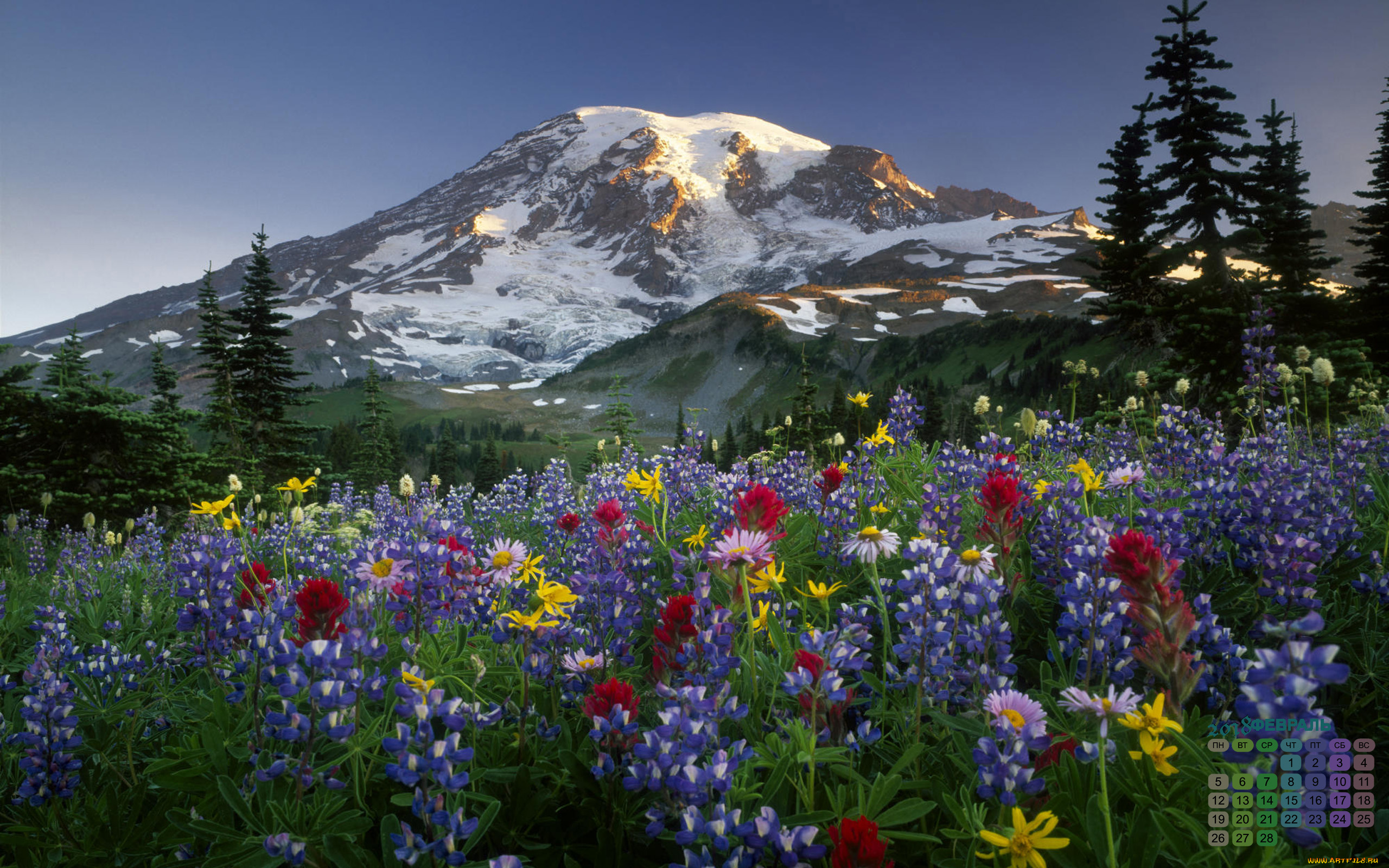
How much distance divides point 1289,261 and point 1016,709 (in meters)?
29.2

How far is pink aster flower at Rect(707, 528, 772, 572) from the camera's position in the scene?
2395 mm

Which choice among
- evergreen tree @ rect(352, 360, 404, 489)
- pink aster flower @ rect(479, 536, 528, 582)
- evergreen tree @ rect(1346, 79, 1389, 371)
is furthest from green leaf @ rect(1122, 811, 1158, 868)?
evergreen tree @ rect(1346, 79, 1389, 371)

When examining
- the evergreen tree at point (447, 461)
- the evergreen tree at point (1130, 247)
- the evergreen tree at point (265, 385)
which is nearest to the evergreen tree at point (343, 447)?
the evergreen tree at point (447, 461)

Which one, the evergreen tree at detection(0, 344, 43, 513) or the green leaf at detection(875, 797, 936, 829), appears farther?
the evergreen tree at detection(0, 344, 43, 513)

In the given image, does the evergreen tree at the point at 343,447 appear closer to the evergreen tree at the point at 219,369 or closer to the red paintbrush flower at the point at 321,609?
the evergreen tree at the point at 219,369

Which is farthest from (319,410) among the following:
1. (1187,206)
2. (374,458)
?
(1187,206)

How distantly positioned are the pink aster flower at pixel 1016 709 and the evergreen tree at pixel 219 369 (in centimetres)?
2883

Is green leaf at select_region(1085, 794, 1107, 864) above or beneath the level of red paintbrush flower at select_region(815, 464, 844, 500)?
beneath

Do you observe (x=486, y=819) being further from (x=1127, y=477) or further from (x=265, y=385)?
(x=265, y=385)

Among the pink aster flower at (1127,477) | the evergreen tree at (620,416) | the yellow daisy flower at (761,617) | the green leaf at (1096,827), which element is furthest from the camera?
the evergreen tree at (620,416)

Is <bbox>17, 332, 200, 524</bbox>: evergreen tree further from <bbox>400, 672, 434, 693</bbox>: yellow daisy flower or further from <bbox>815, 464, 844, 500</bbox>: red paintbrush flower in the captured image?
<bbox>815, 464, 844, 500</bbox>: red paintbrush flower

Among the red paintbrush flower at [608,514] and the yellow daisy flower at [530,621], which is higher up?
the red paintbrush flower at [608,514]

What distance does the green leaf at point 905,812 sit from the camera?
1741 millimetres

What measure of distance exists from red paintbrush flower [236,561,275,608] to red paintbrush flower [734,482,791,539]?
7.31 feet
